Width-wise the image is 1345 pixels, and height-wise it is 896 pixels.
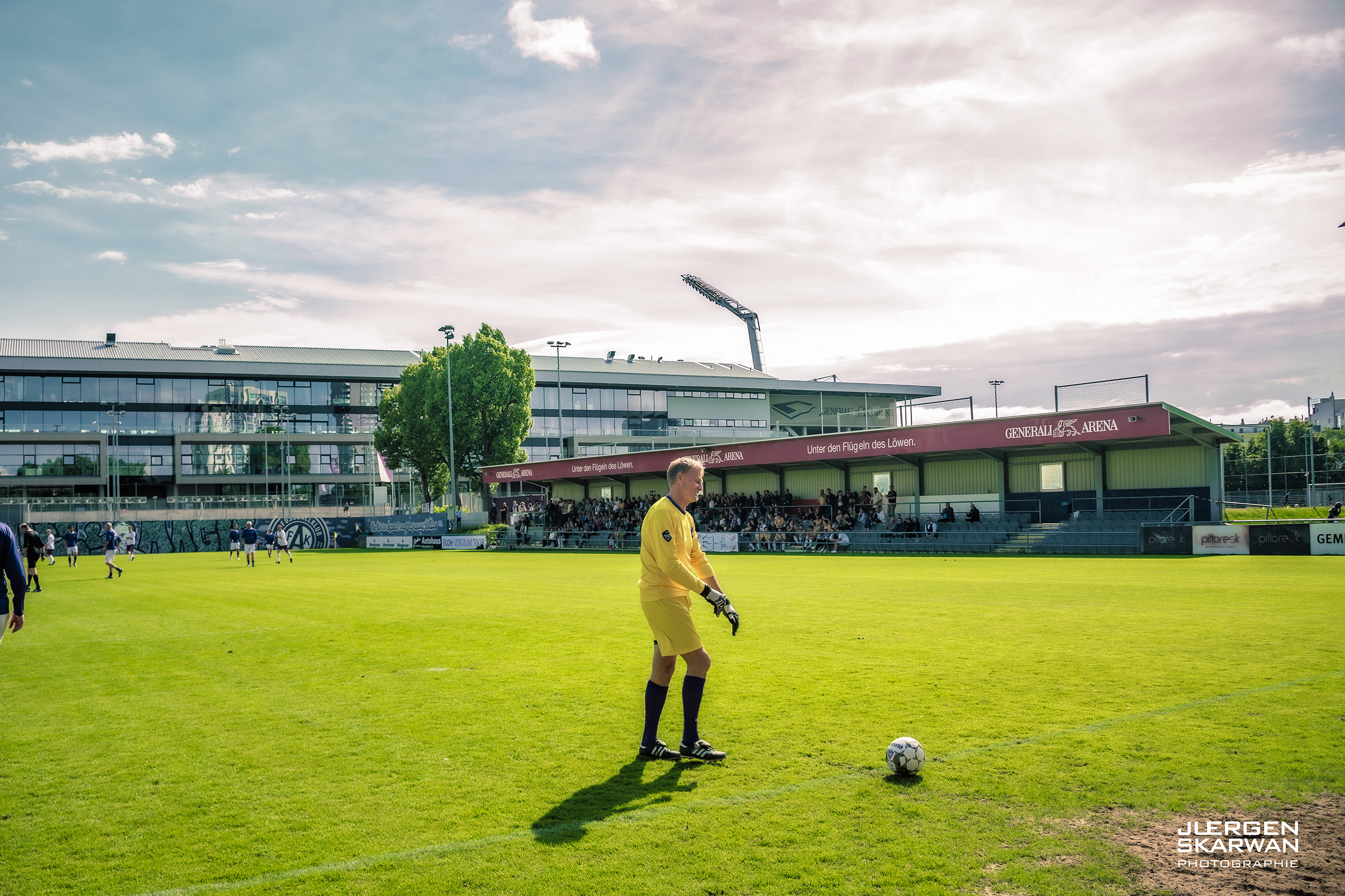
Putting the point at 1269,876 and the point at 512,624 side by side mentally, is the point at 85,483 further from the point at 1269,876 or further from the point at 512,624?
the point at 1269,876

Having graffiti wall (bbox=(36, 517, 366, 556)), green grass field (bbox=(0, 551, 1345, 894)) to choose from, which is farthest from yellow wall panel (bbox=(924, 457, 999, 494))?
graffiti wall (bbox=(36, 517, 366, 556))

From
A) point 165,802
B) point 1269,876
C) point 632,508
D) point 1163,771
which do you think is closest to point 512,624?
point 165,802

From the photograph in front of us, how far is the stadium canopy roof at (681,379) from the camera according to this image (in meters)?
82.1

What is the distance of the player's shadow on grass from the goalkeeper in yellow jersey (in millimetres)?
216

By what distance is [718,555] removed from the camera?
38531 millimetres

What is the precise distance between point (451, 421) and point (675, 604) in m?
55.2

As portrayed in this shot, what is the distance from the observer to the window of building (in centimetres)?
3459

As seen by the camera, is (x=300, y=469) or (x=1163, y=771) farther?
(x=300, y=469)

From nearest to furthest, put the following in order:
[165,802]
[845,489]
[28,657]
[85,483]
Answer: [165,802] → [28,657] → [845,489] → [85,483]

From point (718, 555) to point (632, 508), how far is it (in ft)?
47.7

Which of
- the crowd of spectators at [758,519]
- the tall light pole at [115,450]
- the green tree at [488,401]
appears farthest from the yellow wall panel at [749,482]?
the tall light pole at [115,450]

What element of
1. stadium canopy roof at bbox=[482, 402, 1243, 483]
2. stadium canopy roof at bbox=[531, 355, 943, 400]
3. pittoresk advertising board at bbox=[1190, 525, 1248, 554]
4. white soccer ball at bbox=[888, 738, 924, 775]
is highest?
stadium canopy roof at bbox=[531, 355, 943, 400]

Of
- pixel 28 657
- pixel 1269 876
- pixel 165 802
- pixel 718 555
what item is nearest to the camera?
pixel 1269 876

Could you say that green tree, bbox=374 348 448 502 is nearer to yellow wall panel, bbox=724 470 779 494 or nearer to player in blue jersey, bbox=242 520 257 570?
yellow wall panel, bbox=724 470 779 494
